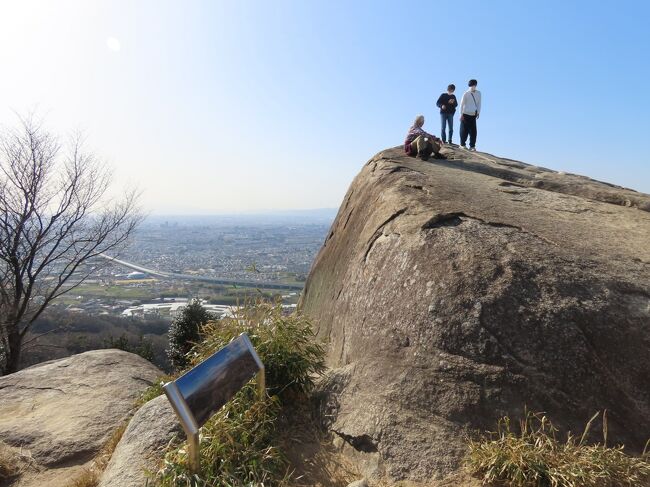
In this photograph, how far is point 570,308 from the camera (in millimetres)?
3936

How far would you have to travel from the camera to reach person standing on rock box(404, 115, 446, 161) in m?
9.13

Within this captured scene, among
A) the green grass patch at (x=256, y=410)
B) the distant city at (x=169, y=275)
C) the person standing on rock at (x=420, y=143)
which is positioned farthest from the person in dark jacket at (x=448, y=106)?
the distant city at (x=169, y=275)

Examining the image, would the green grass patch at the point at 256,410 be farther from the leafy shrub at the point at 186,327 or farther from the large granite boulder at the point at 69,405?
the leafy shrub at the point at 186,327

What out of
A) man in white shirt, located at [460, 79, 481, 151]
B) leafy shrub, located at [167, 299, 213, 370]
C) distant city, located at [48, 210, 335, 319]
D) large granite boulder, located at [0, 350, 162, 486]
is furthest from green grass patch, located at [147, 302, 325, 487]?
distant city, located at [48, 210, 335, 319]

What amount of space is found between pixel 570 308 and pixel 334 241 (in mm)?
4326

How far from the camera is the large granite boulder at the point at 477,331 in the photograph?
364 cm

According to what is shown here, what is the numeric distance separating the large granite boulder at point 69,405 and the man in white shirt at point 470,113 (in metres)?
→ 10.5

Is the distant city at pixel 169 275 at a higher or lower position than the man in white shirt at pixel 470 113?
lower

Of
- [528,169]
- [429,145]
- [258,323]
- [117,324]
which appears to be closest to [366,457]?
A: [258,323]

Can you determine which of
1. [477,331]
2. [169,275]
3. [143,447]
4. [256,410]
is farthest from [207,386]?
[169,275]

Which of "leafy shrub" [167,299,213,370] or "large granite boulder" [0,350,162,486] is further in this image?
"leafy shrub" [167,299,213,370]

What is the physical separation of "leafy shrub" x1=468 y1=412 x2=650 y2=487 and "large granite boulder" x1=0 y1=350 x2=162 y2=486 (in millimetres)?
4587

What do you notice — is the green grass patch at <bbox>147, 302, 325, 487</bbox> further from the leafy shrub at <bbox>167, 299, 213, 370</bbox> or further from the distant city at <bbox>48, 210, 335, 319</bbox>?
the distant city at <bbox>48, 210, 335, 319</bbox>

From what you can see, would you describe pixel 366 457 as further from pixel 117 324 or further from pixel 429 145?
pixel 117 324
